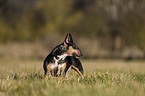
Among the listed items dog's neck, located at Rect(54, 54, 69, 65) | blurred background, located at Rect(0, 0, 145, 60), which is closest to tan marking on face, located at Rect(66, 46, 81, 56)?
dog's neck, located at Rect(54, 54, 69, 65)

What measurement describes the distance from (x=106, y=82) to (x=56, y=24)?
911 inches

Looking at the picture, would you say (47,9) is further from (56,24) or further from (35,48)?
(35,48)

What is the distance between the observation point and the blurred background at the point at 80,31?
61.0ft

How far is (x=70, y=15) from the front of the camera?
31.0 meters

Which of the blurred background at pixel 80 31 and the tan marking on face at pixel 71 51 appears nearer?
the tan marking on face at pixel 71 51

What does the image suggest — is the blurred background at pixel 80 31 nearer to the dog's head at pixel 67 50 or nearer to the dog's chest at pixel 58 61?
the dog's head at pixel 67 50

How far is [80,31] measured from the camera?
2533 centimetres

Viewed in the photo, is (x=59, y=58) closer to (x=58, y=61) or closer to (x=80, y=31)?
(x=58, y=61)

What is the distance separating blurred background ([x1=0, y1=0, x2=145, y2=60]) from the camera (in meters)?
18.6

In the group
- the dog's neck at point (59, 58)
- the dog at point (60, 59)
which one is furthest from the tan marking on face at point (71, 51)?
the dog's neck at point (59, 58)

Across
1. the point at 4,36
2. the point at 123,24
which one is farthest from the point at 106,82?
the point at 4,36

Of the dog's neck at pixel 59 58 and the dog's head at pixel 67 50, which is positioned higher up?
the dog's head at pixel 67 50

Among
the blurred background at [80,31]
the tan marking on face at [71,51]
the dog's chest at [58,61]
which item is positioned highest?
the blurred background at [80,31]

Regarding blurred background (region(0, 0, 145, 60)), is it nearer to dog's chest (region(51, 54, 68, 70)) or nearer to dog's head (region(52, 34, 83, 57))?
dog's head (region(52, 34, 83, 57))
